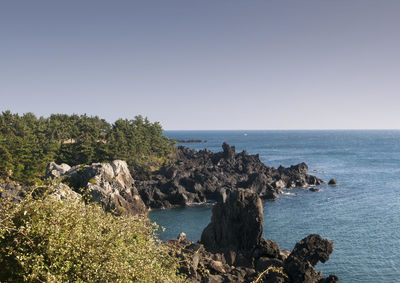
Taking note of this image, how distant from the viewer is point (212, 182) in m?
87.8

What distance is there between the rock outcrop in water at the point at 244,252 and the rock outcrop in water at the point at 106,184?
2021cm

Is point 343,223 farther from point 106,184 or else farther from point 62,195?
point 62,195

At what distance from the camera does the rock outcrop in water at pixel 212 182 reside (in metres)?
77.2

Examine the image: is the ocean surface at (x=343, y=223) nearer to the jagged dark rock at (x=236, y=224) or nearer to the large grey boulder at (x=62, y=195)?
the jagged dark rock at (x=236, y=224)

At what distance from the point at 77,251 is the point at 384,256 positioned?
47.2 meters

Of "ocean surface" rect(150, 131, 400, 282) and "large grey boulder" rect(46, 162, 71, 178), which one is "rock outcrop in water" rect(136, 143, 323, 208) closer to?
"ocean surface" rect(150, 131, 400, 282)

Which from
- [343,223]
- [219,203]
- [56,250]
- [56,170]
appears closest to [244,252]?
[219,203]

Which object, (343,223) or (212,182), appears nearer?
(343,223)

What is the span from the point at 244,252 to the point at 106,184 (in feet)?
114

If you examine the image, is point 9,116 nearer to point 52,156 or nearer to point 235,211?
point 52,156

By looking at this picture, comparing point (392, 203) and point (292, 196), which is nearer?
point (392, 203)

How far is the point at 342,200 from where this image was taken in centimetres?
7762

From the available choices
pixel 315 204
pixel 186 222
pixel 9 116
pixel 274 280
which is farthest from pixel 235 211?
pixel 9 116

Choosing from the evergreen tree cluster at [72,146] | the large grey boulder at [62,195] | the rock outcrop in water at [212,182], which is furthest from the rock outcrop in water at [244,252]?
the evergreen tree cluster at [72,146]
